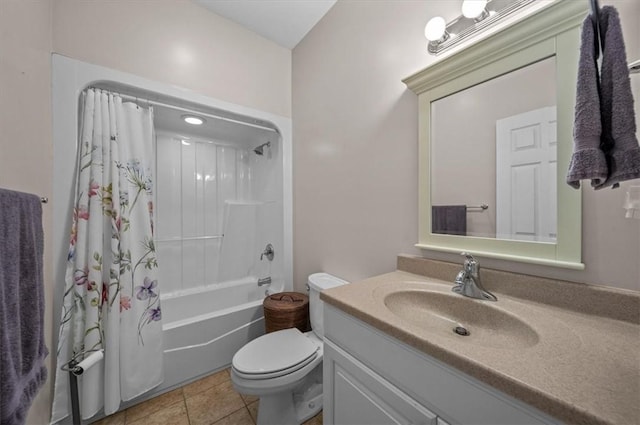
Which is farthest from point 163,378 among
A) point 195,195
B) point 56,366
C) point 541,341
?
point 541,341

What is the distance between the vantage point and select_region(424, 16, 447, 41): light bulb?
3.26ft

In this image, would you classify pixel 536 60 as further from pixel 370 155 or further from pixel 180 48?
pixel 180 48

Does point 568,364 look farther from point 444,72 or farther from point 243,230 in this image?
point 243,230

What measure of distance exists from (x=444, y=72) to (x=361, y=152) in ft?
1.86

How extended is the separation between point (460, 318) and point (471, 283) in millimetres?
134

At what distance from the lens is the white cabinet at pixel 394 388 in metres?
0.50

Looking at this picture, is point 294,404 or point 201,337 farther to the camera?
point 201,337

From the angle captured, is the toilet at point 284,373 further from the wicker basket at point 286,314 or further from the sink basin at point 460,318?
the sink basin at point 460,318

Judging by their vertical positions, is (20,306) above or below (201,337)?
above

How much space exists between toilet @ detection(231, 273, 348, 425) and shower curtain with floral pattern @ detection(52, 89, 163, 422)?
692 mm

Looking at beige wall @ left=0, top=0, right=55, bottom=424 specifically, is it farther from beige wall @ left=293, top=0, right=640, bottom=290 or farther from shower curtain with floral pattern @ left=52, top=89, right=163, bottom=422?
beige wall @ left=293, top=0, right=640, bottom=290

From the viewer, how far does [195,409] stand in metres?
1.40

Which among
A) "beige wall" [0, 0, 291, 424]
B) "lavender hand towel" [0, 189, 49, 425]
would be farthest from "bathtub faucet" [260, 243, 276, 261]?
"lavender hand towel" [0, 189, 49, 425]

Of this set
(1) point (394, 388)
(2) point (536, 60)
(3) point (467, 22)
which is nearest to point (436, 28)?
(3) point (467, 22)
